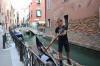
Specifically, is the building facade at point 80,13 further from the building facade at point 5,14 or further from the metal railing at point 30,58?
the building facade at point 5,14

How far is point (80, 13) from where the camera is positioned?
12.5 m

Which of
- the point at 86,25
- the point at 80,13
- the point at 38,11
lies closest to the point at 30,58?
the point at 86,25

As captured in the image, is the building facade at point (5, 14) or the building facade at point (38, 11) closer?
the building facade at point (5, 14)

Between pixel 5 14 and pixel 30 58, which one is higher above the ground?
pixel 5 14

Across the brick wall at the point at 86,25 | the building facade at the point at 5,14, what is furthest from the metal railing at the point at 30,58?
the building facade at the point at 5,14

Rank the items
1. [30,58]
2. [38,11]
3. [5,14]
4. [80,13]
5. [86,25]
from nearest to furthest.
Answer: [30,58], [86,25], [80,13], [5,14], [38,11]

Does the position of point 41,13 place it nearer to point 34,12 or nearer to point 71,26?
point 34,12

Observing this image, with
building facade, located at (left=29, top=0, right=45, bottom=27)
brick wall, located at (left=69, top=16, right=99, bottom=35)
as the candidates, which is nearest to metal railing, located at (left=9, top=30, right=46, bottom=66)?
brick wall, located at (left=69, top=16, right=99, bottom=35)

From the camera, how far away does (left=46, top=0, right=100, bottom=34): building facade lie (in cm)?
1044

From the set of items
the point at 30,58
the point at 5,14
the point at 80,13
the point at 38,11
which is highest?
the point at 38,11

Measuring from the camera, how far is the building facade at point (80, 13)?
1044cm

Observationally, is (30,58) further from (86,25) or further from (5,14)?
(5,14)

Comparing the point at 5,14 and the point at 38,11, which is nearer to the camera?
the point at 5,14

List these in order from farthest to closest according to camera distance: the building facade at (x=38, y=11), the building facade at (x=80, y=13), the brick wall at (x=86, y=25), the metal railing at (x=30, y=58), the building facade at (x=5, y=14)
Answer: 1. the building facade at (x=38, y=11)
2. the building facade at (x=5, y=14)
3. the building facade at (x=80, y=13)
4. the brick wall at (x=86, y=25)
5. the metal railing at (x=30, y=58)
